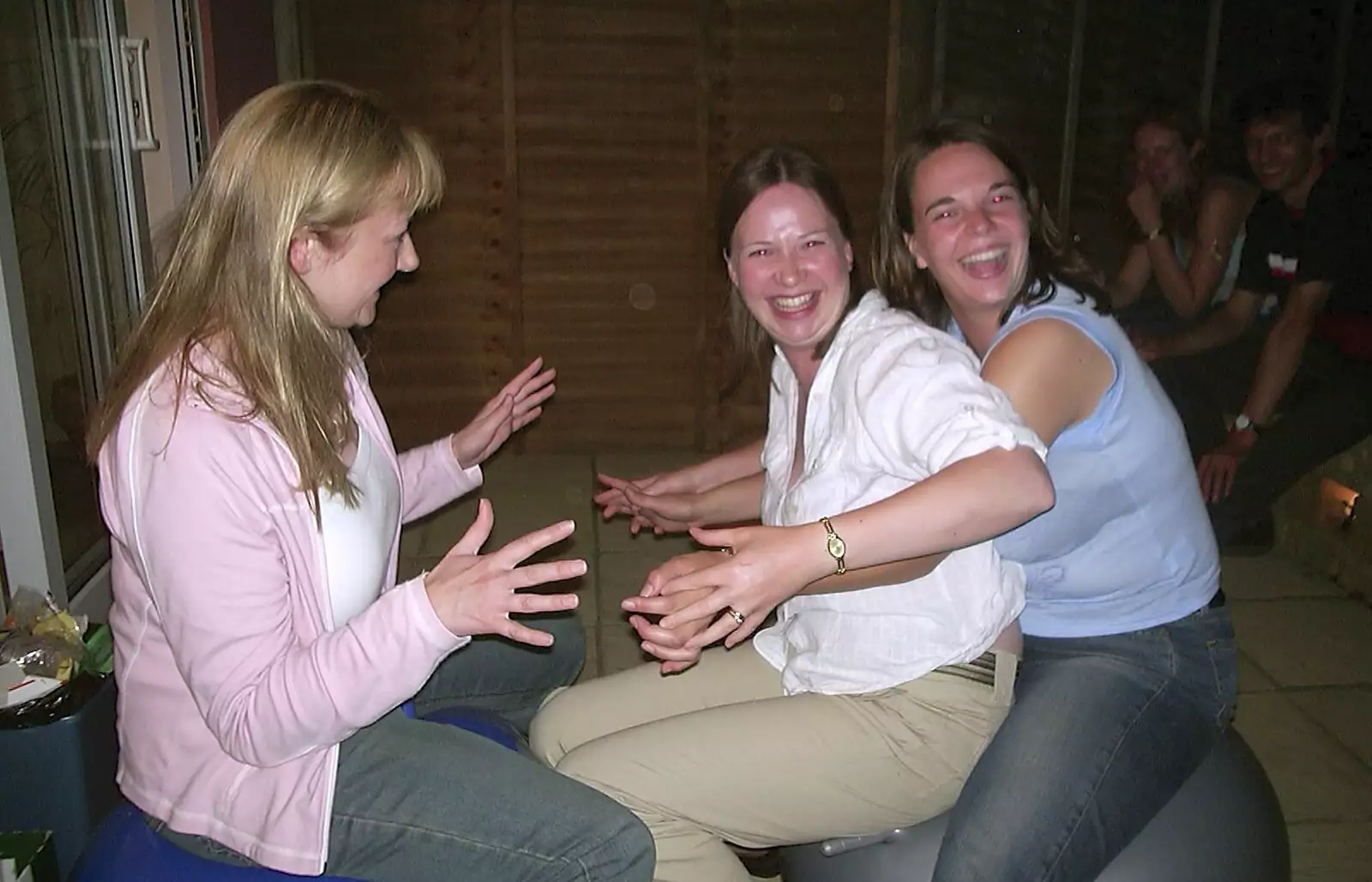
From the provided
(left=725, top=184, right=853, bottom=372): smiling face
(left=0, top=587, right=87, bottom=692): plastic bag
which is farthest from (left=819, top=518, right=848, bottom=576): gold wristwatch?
(left=0, top=587, right=87, bottom=692): plastic bag

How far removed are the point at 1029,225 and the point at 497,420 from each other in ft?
3.31

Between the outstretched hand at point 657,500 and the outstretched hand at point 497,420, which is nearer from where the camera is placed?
the outstretched hand at point 497,420

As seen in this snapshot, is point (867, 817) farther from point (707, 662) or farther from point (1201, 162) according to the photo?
point (1201, 162)

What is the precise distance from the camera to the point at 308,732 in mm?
1296

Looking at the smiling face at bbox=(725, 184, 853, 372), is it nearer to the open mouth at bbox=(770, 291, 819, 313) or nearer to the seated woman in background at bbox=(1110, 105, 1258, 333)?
the open mouth at bbox=(770, 291, 819, 313)

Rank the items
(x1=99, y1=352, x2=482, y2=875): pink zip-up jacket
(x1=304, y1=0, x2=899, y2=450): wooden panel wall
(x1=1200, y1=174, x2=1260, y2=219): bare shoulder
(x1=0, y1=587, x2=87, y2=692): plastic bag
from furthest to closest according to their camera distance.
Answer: (x1=304, y1=0, x2=899, y2=450): wooden panel wall < (x1=1200, y1=174, x2=1260, y2=219): bare shoulder < (x1=0, y1=587, x2=87, y2=692): plastic bag < (x1=99, y1=352, x2=482, y2=875): pink zip-up jacket

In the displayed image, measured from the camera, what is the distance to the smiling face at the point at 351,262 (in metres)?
1.42

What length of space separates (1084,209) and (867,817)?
3661 millimetres

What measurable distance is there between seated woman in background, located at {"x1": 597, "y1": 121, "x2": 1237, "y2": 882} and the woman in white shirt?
1.9 inches

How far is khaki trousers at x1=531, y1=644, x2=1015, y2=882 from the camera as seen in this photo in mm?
1524

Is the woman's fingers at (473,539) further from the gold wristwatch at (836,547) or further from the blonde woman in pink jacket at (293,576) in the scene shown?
the gold wristwatch at (836,547)

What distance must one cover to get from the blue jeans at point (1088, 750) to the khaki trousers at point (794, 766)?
0.06 metres

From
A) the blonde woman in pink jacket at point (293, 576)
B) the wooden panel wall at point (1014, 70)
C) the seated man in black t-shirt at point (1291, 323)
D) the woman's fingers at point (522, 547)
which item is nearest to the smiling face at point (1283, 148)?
the seated man in black t-shirt at point (1291, 323)

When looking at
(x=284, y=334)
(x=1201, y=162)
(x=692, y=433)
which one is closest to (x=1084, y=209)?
(x=1201, y=162)
